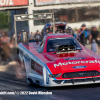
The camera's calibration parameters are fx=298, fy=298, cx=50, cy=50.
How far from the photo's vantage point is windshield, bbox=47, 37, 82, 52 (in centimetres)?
920

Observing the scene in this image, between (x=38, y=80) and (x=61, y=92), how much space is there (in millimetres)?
801

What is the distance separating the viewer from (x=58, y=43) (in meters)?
9.44

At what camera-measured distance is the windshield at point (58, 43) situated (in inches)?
362

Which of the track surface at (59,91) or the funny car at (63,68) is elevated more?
the funny car at (63,68)

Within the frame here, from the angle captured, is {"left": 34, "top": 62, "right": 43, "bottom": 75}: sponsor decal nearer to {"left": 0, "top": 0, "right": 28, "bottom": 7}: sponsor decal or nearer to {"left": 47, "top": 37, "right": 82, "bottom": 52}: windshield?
{"left": 47, "top": 37, "right": 82, "bottom": 52}: windshield

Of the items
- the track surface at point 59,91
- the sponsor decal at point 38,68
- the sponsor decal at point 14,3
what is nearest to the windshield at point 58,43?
the sponsor decal at point 38,68

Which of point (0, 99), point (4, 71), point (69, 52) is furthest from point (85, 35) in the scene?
point (0, 99)

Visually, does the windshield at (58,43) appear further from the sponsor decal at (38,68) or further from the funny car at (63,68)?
the sponsor decal at (38,68)

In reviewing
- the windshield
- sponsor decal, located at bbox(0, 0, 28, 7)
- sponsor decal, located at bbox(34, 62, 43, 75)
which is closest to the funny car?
sponsor decal, located at bbox(34, 62, 43, 75)

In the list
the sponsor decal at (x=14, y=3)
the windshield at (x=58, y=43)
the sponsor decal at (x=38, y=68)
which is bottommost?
the sponsor decal at (x=38, y=68)

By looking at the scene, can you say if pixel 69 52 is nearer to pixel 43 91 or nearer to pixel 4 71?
pixel 43 91

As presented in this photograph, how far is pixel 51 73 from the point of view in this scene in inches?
293

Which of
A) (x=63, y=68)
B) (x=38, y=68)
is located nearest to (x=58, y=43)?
(x=38, y=68)

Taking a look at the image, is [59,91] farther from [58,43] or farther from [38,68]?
[58,43]
